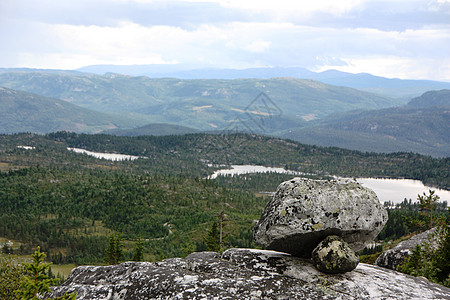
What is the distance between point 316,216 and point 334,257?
96.6 inches

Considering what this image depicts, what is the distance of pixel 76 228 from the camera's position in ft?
Answer: 502

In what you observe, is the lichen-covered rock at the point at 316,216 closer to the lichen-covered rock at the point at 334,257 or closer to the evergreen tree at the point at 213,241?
the lichen-covered rock at the point at 334,257

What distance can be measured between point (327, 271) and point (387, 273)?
4.72m

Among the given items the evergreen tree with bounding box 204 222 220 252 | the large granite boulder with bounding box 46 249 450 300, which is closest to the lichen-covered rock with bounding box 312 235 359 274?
the large granite boulder with bounding box 46 249 450 300

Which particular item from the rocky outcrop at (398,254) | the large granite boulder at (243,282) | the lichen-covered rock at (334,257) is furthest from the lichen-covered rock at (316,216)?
the rocky outcrop at (398,254)

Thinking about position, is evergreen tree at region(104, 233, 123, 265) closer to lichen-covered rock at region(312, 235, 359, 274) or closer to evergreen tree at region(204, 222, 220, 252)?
evergreen tree at region(204, 222, 220, 252)

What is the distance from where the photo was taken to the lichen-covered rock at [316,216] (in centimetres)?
2236

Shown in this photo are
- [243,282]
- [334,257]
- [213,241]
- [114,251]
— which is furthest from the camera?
[114,251]

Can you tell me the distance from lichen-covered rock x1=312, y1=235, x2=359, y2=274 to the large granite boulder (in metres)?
0.53

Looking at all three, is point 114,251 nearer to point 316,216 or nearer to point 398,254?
point 398,254

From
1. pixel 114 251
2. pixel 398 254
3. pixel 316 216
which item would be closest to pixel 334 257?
pixel 316 216

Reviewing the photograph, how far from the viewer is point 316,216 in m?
22.3

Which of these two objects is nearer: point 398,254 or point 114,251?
point 398,254

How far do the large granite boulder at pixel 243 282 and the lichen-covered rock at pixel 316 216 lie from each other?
5.51 ft
